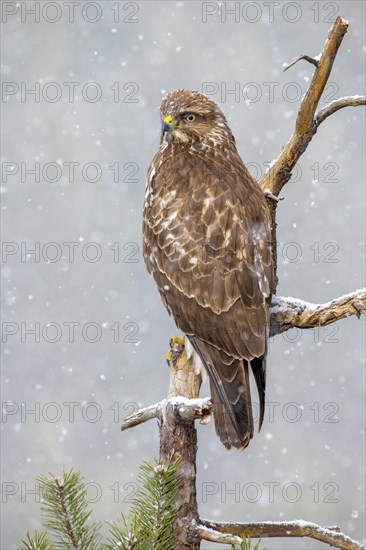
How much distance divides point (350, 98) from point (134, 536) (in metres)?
2.71

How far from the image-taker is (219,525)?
13.0 feet

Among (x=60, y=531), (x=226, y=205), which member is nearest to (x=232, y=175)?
(x=226, y=205)

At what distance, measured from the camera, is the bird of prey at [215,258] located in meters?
4.12

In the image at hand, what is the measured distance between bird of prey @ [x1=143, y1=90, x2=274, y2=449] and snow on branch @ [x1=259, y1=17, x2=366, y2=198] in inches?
5.6

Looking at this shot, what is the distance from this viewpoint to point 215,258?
4.28m

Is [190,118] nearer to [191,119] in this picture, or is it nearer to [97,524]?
[191,119]

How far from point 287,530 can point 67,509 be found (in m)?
1.43

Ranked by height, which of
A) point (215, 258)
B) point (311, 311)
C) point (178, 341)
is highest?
point (215, 258)

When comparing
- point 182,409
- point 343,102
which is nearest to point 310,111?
point 343,102

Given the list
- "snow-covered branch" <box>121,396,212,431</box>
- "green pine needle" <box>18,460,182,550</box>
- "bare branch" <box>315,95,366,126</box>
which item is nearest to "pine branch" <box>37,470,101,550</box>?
"green pine needle" <box>18,460,182,550</box>

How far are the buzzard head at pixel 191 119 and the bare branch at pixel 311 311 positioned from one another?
44.4 inches

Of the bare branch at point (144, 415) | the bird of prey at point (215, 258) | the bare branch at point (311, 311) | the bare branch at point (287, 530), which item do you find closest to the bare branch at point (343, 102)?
the bird of prey at point (215, 258)

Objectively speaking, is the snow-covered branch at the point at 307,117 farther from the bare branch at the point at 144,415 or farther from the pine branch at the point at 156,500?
the pine branch at the point at 156,500

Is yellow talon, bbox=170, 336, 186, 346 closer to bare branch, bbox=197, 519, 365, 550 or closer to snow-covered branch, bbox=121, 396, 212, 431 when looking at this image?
snow-covered branch, bbox=121, 396, 212, 431
